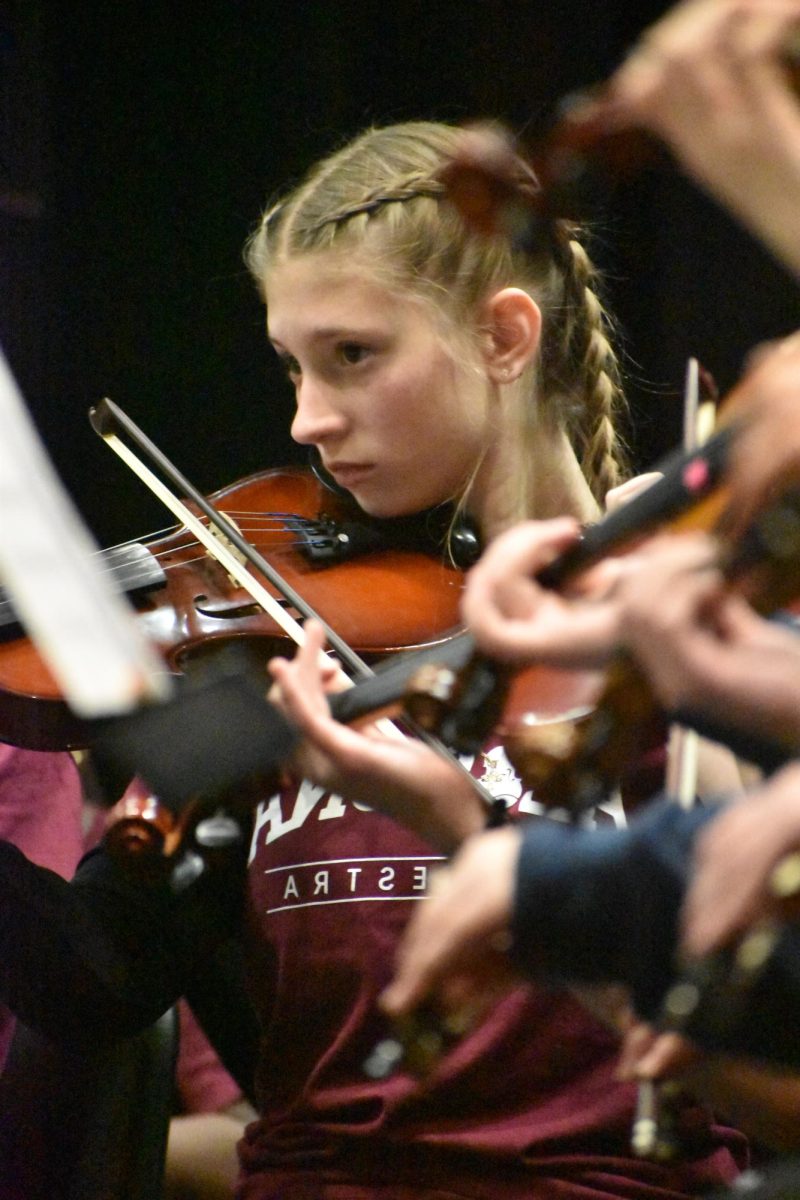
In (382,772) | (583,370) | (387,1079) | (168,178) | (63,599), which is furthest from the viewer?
(168,178)

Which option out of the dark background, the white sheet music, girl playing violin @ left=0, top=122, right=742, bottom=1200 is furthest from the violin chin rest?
the dark background

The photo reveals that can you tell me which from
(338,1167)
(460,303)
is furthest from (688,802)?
(460,303)

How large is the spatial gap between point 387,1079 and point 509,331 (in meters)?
0.56

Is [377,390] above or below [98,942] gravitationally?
above

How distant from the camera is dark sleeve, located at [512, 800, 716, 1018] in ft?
1.48

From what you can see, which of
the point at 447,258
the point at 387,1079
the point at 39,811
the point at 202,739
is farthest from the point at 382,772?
the point at 39,811

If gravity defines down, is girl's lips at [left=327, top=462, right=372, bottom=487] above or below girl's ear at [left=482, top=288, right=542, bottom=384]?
below

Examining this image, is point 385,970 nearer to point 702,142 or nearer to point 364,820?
Result: point 364,820

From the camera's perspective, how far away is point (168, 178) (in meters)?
1.77

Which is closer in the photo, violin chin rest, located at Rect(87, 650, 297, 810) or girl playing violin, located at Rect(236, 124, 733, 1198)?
violin chin rest, located at Rect(87, 650, 297, 810)

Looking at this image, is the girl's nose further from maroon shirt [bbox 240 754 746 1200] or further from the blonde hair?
maroon shirt [bbox 240 754 746 1200]

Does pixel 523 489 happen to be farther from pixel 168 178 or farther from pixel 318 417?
pixel 168 178

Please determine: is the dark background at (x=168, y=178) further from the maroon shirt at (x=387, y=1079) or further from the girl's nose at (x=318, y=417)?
the maroon shirt at (x=387, y=1079)

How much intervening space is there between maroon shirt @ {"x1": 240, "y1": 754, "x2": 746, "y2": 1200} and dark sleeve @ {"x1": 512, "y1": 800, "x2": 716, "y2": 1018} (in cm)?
39
